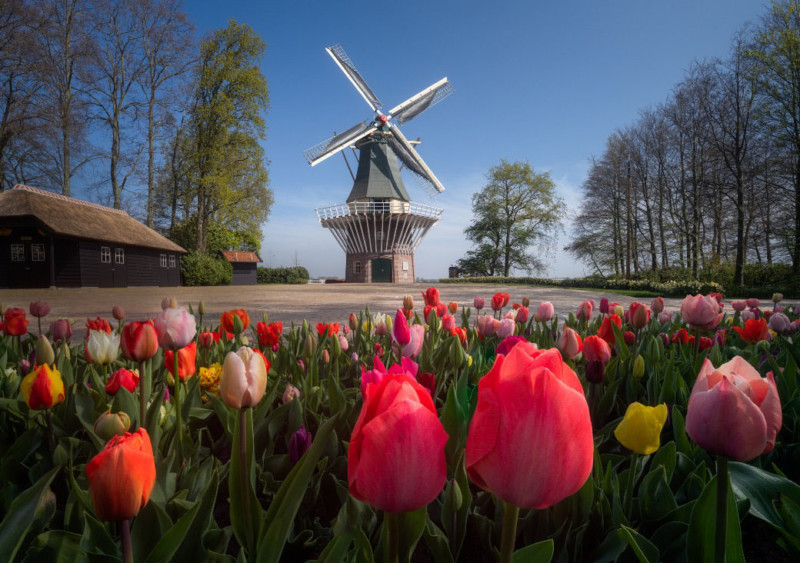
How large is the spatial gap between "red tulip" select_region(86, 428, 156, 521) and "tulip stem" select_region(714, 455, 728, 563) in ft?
2.37

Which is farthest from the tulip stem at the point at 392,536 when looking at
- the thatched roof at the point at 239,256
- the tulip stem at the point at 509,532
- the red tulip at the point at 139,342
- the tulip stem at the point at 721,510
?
the thatched roof at the point at 239,256

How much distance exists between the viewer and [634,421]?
33.3 inches

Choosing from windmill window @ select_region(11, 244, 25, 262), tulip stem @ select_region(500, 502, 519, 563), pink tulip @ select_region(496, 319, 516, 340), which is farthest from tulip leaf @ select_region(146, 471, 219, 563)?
windmill window @ select_region(11, 244, 25, 262)

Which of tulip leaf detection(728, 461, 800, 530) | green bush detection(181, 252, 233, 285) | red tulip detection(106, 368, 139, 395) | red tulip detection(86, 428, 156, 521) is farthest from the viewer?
green bush detection(181, 252, 233, 285)

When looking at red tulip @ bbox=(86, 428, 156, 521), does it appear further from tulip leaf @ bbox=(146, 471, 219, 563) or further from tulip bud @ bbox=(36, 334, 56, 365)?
tulip bud @ bbox=(36, 334, 56, 365)

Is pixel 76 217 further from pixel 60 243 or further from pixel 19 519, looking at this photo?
pixel 19 519

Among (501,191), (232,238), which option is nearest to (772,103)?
(501,191)

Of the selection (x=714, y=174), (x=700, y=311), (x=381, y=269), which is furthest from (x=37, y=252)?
(x=714, y=174)

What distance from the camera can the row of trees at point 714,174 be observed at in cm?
1728

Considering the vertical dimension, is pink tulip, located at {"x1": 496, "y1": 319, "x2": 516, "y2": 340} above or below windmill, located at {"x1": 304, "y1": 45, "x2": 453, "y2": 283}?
below

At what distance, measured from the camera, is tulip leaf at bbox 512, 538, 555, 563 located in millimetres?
529

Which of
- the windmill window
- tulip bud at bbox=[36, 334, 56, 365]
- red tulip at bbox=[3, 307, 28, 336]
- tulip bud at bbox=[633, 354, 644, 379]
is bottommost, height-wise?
tulip bud at bbox=[633, 354, 644, 379]

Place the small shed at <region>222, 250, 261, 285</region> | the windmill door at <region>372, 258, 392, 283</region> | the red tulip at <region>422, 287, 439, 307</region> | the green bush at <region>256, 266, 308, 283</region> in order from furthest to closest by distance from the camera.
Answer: the green bush at <region>256, 266, 308, 283</region> < the small shed at <region>222, 250, 261, 285</region> < the windmill door at <region>372, 258, 392, 283</region> < the red tulip at <region>422, 287, 439, 307</region>

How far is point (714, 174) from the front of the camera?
2169 cm
